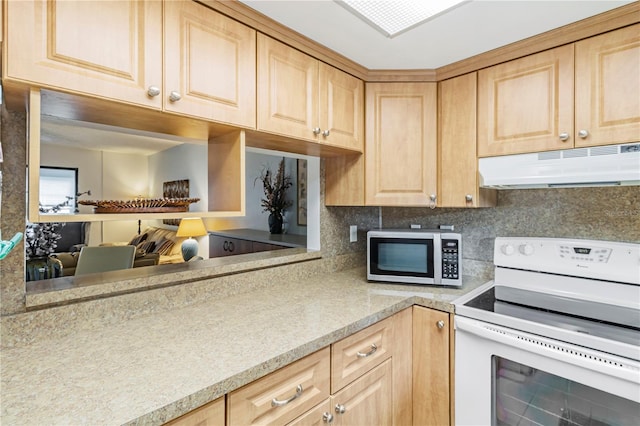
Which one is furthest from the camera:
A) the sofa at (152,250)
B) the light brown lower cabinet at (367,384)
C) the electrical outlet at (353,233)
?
the sofa at (152,250)

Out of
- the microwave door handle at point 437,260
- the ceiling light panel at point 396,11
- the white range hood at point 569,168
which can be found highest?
the ceiling light panel at point 396,11

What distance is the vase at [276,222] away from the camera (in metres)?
3.43

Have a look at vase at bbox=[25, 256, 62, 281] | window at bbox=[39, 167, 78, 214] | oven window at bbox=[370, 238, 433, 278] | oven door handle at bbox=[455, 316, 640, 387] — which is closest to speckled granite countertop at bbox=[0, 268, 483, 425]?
oven door handle at bbox=[455, 316, 640, 387]

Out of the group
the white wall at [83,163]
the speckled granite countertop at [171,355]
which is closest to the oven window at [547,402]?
the speckled granite countertop at [171,355]

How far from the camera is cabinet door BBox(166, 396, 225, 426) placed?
0.76 m

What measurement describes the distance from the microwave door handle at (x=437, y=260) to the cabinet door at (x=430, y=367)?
26cm

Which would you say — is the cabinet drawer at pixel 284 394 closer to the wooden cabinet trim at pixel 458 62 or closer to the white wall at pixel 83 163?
the wooden cabinet trim at pixel 458 62

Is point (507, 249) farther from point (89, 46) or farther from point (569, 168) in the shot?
point (89, 46)

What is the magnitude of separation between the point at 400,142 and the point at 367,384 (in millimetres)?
1235

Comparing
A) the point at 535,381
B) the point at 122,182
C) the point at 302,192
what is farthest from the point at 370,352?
the point at 122,182

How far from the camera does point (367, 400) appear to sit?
4.24 feet

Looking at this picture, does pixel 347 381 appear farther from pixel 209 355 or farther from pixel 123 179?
pixel 123 179

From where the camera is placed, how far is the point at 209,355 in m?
0.93

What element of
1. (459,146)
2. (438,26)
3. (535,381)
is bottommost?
(535,381)
